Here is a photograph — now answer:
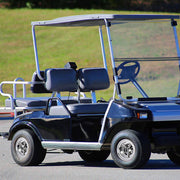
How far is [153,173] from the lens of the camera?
8.42 meters

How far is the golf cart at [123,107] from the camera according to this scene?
28.3 feet

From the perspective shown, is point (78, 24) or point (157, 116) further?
point (78, 24)

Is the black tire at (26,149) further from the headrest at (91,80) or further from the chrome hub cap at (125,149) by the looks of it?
the chrome hub cap at (125,149)

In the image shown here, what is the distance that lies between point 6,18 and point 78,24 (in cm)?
4274

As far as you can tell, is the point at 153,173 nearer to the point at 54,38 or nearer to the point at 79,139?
the point at 79,139

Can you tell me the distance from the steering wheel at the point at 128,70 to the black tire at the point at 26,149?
1.50 meters

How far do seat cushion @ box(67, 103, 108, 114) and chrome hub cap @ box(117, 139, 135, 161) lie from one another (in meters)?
0.53

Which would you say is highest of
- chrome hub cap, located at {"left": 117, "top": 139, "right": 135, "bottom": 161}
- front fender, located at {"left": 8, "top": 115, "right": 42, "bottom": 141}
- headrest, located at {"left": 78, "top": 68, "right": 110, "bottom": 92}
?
headrest, located at {"left": 78, "top": 68, "right": 110, "bottom": 92}

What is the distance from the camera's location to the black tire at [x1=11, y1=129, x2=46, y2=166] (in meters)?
9.41

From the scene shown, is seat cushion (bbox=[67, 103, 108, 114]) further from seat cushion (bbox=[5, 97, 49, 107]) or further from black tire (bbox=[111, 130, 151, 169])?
seat cushion (bbox=[5, 97, 49, 107])

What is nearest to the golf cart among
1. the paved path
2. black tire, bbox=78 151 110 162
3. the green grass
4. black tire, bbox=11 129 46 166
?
black tire, bbox=11 129 46 166

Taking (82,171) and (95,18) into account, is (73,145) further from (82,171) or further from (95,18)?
(95,18)

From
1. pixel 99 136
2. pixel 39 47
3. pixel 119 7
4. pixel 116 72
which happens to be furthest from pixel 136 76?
pixel 119 7

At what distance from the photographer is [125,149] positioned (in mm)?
8664
